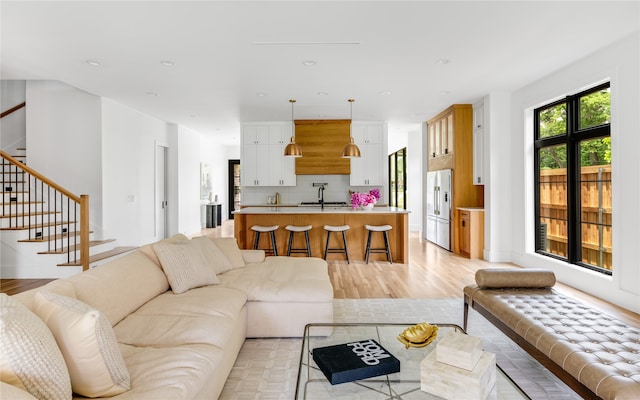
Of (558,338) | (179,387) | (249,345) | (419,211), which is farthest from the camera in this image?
(419,211)

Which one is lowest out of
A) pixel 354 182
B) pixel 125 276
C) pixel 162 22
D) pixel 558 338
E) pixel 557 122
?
pixel 558 338

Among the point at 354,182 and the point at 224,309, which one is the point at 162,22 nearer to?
the point at 224,309

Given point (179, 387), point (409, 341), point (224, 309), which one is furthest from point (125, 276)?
point (409, 341)

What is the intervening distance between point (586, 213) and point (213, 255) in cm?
449

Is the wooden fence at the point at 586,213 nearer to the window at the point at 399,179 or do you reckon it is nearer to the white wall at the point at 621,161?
the white wall at the point at 621,161

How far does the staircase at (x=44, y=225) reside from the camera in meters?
5.14

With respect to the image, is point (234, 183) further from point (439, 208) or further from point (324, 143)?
point (439, 208)

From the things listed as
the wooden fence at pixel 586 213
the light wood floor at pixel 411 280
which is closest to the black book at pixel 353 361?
the light wood floor at pixel 411 280

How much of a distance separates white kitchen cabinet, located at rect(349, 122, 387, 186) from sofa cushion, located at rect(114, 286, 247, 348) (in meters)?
6.14

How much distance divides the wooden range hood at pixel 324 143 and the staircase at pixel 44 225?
162 inches

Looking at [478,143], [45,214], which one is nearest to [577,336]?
[478,143]

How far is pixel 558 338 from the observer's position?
2.05m

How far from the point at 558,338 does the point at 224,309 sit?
1951mm

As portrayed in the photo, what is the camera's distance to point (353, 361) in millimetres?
1747
